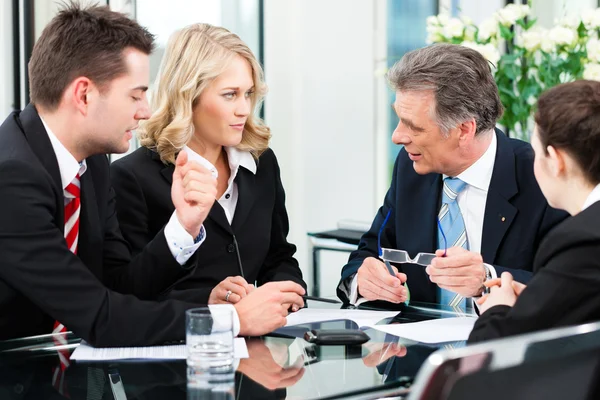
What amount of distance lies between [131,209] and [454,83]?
109 cm

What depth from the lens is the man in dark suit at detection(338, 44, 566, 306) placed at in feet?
8.98

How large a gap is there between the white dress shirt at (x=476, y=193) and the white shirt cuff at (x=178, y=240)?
0.93m

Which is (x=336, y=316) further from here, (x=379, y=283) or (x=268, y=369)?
(x=268, y=369)

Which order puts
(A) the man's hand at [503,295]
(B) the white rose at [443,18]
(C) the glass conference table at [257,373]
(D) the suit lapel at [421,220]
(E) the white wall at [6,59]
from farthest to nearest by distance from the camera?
(B) the white rose at [443,18] → (E) the white wall at [6,59] → (D) the suit lapel at [421,220] → (A) the man's hand at [503,295] → (C) the glass conference table at [257,373]

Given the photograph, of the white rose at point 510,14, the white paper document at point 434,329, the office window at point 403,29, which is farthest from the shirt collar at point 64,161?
the office window at point 403,29

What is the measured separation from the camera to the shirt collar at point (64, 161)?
7.42 feet

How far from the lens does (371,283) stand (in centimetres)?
258

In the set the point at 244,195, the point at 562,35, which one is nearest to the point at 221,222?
the point at 244,195

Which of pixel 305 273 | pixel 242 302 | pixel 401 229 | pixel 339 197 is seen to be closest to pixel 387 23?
pixel 339 197

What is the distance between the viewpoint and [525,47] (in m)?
4.37

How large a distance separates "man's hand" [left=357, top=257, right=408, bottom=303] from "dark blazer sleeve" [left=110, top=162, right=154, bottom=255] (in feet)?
2.29

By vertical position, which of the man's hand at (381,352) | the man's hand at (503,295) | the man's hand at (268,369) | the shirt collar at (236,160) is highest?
the shirt collar at (236,160)

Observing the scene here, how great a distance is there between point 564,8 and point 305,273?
245cm

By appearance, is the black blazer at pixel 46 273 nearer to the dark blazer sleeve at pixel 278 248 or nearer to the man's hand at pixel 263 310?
the man's hand at pixel 263 310
